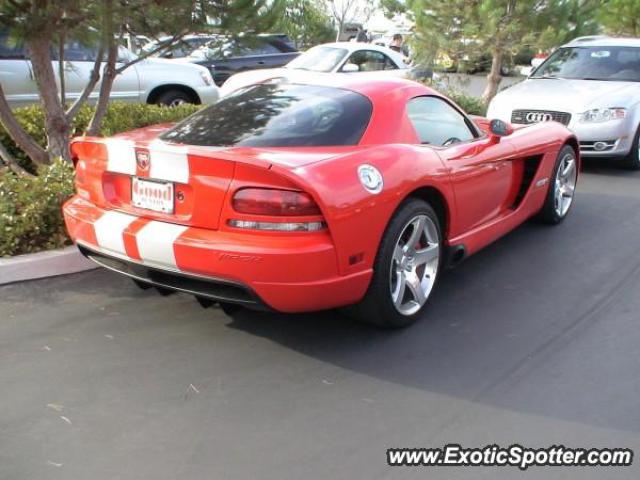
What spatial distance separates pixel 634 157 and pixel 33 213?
6703mm

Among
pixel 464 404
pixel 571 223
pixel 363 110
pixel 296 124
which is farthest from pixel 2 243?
pixel 571 223

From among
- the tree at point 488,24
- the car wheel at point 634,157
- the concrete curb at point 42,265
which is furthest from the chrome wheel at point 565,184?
the tree at point 488,24

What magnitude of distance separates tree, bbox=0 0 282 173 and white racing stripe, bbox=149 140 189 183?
1.88 metres

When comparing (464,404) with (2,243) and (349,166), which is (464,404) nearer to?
(349,166)

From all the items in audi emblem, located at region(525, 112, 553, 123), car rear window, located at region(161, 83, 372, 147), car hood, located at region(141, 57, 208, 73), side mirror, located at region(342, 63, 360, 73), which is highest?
car hood, located at region(141, 57, 208, 73)

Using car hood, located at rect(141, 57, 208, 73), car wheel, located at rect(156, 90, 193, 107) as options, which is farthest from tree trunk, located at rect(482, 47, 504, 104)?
car wheel, located at rect(156, 90, 193, 107)

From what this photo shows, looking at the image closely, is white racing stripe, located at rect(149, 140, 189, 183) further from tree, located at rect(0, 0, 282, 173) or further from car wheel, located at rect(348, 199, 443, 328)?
tree, located at rect(0, 0, 282, 173)

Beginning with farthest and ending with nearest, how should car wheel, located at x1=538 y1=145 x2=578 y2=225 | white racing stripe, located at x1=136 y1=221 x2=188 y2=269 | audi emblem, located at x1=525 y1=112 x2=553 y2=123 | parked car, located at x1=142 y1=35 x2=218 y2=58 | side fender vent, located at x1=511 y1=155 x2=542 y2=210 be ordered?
audi emblem, located at x1=525 y1=112 x2=553 y2=123
parked car, located at x1=142 y1=35 x2=218 y2=58
car wheel, located at x1=538 y1=145 x2=578 y2=225
side fender vent, located at x1=511 y1=155 x2=542 y2=210
white racing stripe, located at x1=136 y1=221 x2=188 y2=269

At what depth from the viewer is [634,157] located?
806cm

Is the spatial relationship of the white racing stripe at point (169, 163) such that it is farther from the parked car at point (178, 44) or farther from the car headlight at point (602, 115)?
the car headlight at point (602, 115)

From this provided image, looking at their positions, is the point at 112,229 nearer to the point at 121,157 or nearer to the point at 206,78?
the point at 121,157

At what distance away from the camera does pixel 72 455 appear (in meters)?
2.71

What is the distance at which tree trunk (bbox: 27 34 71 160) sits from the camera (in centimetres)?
566

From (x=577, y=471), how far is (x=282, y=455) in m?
1.17
